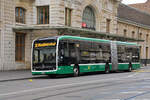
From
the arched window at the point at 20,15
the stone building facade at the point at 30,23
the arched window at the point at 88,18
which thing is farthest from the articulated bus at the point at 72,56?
the arched window at the point at 20,15

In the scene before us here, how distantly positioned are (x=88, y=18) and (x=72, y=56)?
1729cm

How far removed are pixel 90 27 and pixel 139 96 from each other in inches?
1147

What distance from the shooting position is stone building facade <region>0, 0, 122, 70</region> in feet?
96.8

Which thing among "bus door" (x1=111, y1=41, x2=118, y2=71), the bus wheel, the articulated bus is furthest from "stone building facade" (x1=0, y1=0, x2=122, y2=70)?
the bus wheel

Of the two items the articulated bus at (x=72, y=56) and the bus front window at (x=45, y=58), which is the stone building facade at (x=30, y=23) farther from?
the bus front window at (x=45, y=58)

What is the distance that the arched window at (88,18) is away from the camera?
38406 millimetres

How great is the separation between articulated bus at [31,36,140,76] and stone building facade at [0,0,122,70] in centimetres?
301

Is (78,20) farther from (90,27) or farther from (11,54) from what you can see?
(11,54)

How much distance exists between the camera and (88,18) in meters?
39.7

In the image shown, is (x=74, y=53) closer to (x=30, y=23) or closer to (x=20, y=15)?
(x=20, y=15)

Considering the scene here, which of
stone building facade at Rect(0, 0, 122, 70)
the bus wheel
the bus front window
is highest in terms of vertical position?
stone building facade at Rect(0, 0, 122, 70)

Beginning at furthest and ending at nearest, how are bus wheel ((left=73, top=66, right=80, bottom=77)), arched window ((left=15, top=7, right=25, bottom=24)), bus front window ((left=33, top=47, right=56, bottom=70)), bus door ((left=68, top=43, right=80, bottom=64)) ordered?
1. arched window ((left=15, top=7, right=25, bottom=24))
2. bus wheel ((left=73, top=66, right=80, bottom=77))
3. bus door ((left=68, top=43, right=80, bottom=64))
4. bus front window ((left=33, top=47, right=56, bottom=70))

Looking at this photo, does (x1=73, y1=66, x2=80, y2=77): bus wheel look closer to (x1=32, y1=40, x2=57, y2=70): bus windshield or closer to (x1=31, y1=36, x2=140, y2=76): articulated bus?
(x1=31, y1=36, x2=140, y2=76): articulated bus

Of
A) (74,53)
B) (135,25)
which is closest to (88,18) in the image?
(74,53)
